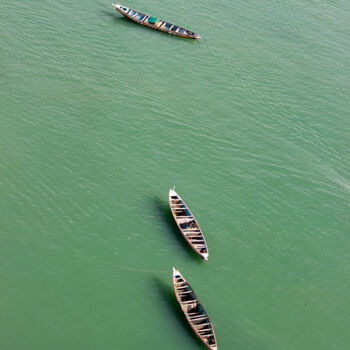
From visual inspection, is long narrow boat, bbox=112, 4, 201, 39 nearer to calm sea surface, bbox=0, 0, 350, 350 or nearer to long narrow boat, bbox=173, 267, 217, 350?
calm sea surface, bbox=0, 0, 350, 350

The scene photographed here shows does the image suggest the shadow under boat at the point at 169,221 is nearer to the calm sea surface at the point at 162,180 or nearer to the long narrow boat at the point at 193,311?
the calm sea surface at the point at 162,180

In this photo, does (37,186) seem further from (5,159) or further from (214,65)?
(214,65)

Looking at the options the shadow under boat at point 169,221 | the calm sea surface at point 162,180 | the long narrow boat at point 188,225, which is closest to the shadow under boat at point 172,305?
the calm sea surface at point 162,180

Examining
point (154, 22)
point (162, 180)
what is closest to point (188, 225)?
point (162, 180)

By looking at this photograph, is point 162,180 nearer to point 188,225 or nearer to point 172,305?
point 188,225

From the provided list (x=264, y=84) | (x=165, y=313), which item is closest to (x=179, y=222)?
(x=165, y=313)

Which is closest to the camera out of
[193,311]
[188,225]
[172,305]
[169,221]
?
[193,311]
